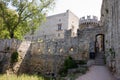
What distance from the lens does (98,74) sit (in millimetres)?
16328

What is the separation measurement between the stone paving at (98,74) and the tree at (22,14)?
9.86 m

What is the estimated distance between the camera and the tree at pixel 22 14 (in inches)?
928

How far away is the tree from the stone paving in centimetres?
986

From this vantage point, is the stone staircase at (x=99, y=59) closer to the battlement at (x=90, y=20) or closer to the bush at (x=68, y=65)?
the bush at (x=68, y=65)

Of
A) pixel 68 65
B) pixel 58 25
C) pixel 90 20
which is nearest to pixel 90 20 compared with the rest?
pixel 90 20

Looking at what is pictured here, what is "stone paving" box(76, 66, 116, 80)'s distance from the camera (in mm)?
15487

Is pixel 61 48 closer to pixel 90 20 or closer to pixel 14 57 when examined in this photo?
pixel 14 57

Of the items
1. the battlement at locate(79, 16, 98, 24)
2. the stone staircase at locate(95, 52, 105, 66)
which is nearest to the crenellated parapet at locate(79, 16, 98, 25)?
the battlement at locate(79, 16, 98, 24)

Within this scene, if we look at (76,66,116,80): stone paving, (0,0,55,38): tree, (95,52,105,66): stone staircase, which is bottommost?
(76,66,116,80): stone paving

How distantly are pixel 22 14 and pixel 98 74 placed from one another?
11934 millimetres

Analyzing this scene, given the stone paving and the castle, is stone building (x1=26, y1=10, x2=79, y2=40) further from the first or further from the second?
the stone paving

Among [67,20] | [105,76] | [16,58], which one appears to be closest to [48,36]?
[67,20]

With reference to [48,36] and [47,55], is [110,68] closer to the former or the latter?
[47,55]

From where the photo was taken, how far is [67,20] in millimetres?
37438
